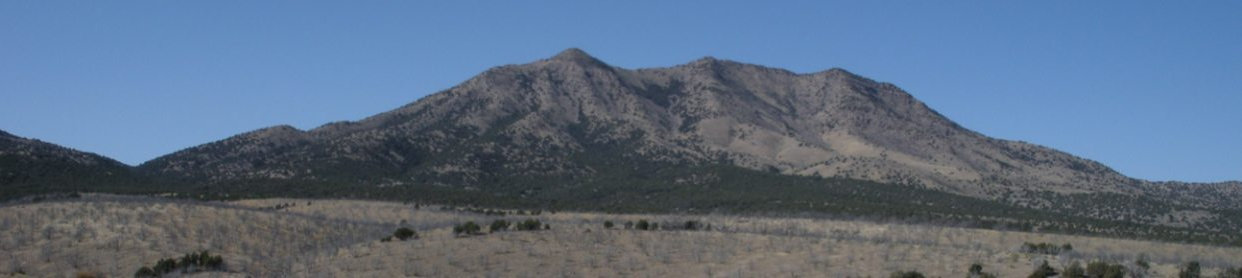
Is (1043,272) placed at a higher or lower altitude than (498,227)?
lower

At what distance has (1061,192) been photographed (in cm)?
11019

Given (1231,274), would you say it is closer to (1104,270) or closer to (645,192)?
(1104,270)

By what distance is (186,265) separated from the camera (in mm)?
27625

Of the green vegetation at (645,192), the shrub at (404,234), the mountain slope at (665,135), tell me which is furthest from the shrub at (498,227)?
the mountain slope at (665,135)

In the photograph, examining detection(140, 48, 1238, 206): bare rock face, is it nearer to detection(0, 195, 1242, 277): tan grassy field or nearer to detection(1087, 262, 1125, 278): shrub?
detection(0, 195, 1242, 277): tan grassy field

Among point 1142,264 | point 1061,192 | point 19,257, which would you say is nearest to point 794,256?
point 1142,264

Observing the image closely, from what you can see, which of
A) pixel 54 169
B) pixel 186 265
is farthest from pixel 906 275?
pixel 54 169

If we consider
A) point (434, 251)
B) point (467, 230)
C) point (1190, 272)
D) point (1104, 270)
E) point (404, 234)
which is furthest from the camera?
point (467, 230)

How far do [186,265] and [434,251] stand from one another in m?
7.41

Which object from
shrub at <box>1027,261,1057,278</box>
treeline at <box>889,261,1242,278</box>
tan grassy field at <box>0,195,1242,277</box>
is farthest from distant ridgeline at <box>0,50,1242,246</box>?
shrub at <box>1027,261,1057,278</box>

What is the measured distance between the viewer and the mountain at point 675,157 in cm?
9281

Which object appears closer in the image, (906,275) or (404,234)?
(906,275)

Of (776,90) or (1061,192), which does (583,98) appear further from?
(1061,192)

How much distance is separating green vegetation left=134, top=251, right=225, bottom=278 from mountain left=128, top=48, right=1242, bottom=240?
160 feet
